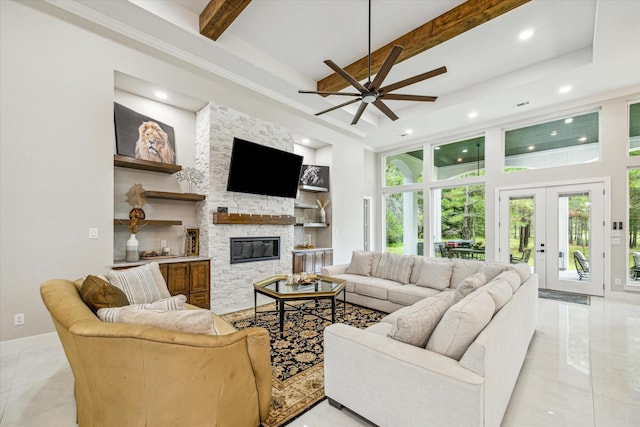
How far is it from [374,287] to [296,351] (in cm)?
Answer: 167

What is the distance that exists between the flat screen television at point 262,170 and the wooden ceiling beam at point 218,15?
4.99 ft

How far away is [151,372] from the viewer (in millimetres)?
1275

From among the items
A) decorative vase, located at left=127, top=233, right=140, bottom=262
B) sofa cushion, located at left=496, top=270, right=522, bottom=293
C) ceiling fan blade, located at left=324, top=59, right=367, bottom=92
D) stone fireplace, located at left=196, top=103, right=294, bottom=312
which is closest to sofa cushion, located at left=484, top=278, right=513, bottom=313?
sofa cushion, located at left=496, top=270, right=522, bottom=293

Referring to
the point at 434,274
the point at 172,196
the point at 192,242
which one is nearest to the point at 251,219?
the point at 192,242

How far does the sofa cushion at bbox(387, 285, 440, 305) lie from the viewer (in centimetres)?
367

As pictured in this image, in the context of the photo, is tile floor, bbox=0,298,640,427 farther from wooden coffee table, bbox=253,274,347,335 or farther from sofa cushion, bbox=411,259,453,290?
wooden coffee table, bbox=253,274,347,335

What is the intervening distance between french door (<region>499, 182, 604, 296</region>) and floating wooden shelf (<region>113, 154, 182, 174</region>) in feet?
21.7

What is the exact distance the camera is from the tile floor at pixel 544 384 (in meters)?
1.86

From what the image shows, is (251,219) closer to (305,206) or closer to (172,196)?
(172,196)

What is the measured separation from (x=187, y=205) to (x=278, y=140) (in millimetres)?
2065

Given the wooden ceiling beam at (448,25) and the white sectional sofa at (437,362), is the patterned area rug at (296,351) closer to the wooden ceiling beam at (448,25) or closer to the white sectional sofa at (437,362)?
the white sectional sofa at (437,362)

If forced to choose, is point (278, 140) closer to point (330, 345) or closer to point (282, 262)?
point (282, 262)

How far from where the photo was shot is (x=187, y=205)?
15.2 ft

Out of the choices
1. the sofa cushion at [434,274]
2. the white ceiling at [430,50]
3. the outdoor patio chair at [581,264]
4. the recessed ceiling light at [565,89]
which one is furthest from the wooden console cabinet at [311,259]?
the recessed ceiling light at [565,89]
